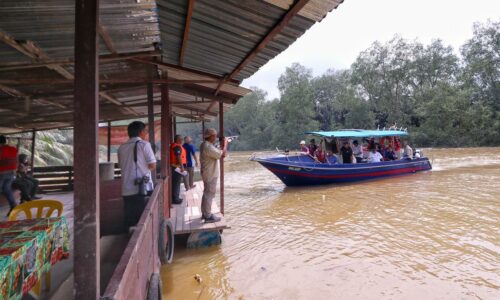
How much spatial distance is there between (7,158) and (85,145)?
484 cm

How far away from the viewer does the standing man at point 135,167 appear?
3379 mm

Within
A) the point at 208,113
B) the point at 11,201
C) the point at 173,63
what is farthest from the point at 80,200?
the point at 208,113

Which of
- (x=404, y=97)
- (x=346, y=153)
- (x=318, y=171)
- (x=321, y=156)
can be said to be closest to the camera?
(x=318, y=171)

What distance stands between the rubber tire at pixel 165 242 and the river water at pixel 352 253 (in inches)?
8.1

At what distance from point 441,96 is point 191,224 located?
39080mm

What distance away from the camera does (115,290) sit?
4.54 feet

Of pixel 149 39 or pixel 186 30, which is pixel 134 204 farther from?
pixel 186 30

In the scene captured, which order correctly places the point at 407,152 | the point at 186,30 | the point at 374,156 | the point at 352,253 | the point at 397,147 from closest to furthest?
1. the point at 186,30
2. the point at 352,253
3. the point at 374,156
4. the point at 397,147
5. the point at 407,152

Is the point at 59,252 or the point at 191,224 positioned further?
the point at 191,224

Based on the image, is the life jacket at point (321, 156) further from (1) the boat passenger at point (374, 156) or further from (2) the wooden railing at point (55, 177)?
(2) the wooden railing at point (55, 177)

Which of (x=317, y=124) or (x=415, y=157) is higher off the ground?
(x=317, y=124)

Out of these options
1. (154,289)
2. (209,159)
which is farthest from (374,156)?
(154,289)

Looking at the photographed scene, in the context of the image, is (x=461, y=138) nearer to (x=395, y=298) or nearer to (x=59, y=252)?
(x=395, y=298)

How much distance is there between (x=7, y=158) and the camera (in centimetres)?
516
